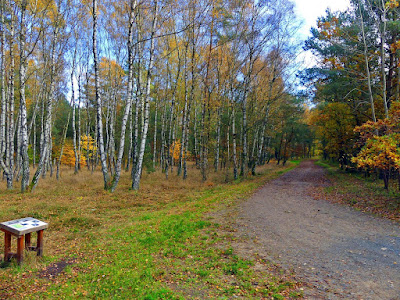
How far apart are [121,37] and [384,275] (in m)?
18.8

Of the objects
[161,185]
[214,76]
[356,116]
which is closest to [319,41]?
[356,116]

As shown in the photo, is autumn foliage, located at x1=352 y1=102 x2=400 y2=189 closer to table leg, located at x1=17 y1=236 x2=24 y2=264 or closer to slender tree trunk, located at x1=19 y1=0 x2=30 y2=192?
table leg, located at x1=17 y1=236 x2=24 y2=264

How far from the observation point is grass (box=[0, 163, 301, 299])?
3.79 meters

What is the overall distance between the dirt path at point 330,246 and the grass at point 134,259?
1.87ft

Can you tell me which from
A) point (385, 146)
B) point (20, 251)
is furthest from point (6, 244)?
point (385, 146)

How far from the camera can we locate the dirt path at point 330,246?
13.2 feet

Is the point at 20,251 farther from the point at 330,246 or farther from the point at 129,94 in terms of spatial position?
the point at 129,94

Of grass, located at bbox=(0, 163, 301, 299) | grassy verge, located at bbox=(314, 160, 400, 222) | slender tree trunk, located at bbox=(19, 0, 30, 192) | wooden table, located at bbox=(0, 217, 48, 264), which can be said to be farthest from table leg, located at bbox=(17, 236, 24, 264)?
grassy verge, located at bbox=(314, 160, 400, 222)

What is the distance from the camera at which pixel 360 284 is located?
4.05 meters

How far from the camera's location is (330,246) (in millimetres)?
5750

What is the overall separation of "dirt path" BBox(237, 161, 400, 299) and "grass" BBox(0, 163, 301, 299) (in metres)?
0.57

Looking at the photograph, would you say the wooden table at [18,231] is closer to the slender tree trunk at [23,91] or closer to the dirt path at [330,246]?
the dirt path at [330,246]

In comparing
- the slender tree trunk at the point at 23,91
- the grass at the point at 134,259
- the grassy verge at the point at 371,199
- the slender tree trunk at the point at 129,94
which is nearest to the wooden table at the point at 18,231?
the grass at the point at 134,259

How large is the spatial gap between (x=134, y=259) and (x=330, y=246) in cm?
436
